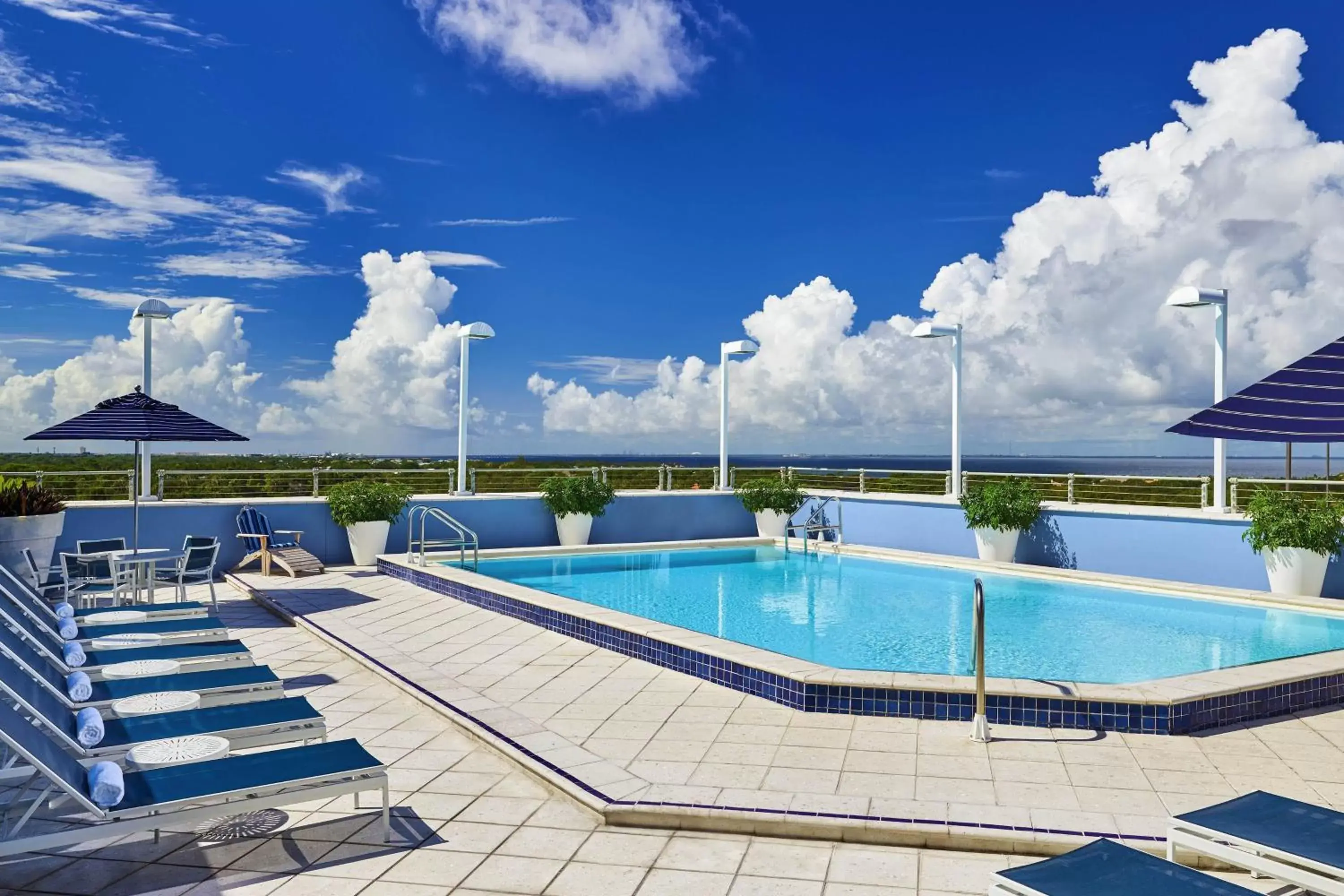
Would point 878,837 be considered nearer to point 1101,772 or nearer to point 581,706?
point 1101,772

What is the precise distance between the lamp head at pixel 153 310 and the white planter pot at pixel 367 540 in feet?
10.5

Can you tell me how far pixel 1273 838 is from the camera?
278 cm

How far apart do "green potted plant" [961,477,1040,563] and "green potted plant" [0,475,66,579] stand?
32.1ft

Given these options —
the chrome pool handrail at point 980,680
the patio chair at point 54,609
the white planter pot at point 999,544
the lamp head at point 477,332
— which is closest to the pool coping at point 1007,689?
the chrome pool handrail at point 980,680

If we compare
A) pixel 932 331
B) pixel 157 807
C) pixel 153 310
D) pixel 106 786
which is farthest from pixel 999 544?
pixel 153 310

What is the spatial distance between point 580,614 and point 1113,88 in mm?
15288

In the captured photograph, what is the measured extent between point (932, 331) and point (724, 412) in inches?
146

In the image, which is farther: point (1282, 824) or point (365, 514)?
point (365, 514)

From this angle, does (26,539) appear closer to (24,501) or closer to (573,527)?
(24,501)

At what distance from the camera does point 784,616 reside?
28.5 feet

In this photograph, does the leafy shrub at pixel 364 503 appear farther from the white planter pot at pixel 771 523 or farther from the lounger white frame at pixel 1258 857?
the lounger white frame at pixel 1258 857

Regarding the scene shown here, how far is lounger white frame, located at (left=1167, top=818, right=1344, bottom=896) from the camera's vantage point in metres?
2.56

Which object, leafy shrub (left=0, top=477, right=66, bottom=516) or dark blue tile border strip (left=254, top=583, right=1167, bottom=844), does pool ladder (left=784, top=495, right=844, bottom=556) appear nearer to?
leafy shrub (left=0, top=477, right=66, bottom=516)

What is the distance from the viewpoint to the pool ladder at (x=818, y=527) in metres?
12.8
